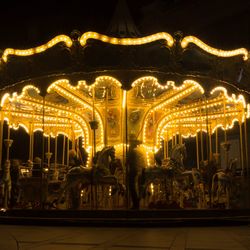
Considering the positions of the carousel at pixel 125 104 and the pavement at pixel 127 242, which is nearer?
the pavement at pixel 127 242

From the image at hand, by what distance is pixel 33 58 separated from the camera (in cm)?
1148

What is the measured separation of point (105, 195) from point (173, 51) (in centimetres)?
455

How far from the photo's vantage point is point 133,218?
948 cm

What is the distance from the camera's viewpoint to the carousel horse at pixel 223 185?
11.9 m

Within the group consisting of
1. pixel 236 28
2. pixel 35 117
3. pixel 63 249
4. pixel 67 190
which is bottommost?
pixel 63 249

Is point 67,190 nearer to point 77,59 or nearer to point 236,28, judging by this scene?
point 77,59

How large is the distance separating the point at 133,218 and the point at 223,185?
368 centimetres

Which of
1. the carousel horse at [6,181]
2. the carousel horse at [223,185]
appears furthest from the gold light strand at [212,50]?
the carousel horse at [6,181]

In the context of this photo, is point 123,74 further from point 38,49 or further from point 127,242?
point 127,242

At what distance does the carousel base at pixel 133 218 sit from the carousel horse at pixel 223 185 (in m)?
1.67

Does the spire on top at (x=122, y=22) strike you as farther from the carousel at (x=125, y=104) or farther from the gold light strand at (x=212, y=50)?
the gold light strand at (x=212, y=50)

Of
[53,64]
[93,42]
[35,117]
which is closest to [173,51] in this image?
[93,42]

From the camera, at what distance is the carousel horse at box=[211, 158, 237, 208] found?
39.2 feet

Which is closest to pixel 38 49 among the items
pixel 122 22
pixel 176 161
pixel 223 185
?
pixel 122 22
